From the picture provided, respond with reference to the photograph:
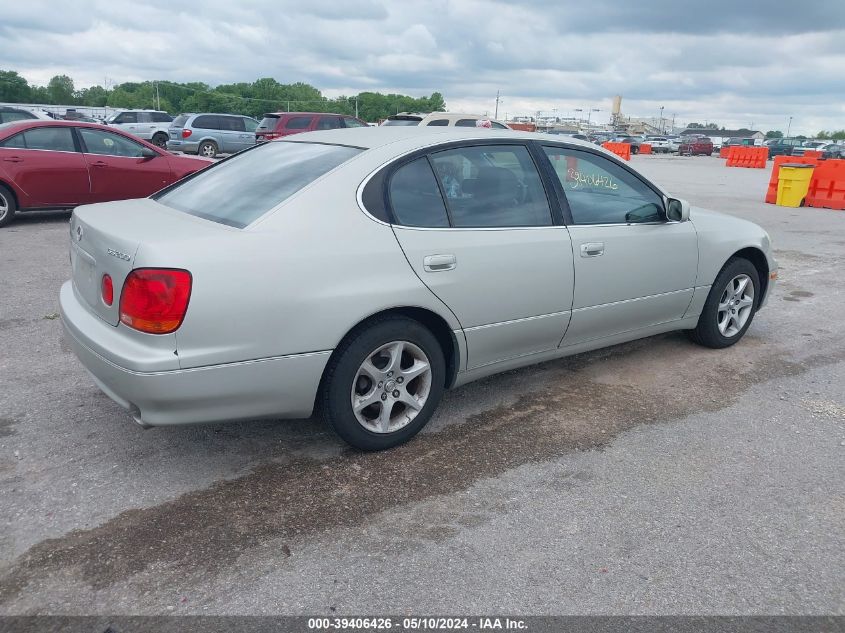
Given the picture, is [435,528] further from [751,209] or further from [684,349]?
[751,209]

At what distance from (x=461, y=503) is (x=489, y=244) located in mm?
1371

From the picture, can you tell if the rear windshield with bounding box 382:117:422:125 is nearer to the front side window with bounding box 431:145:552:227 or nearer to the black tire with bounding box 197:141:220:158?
the black tire with bounding box 197:141:220:158

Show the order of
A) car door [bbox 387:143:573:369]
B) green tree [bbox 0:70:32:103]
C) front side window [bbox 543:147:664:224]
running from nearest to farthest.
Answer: car door [bbox 387:143:573:369]
front side window [bbox 543:147:664:224]
green tree [bbox 0:70:32:103]

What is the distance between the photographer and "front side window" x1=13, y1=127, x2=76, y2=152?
375 inches

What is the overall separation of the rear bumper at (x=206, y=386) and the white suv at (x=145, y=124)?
2530 cm

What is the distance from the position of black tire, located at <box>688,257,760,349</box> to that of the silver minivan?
67.5ft

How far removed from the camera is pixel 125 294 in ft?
9.79

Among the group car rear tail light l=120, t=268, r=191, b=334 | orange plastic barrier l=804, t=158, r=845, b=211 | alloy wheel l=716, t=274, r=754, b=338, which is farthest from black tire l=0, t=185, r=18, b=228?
orange plastic barrier l=804, t=158, r=845, b=211

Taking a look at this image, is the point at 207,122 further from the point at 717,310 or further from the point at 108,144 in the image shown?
the point at 717,310

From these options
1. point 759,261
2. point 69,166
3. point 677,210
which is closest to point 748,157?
point 759,261

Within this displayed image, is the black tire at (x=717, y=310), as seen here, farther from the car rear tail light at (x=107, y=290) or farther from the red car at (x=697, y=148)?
the red car at (x=697, y=148)

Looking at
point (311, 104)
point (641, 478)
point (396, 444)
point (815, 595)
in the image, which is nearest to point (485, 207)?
point (396, 444)

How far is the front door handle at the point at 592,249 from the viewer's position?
13.5ft

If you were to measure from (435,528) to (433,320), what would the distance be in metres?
1.11
